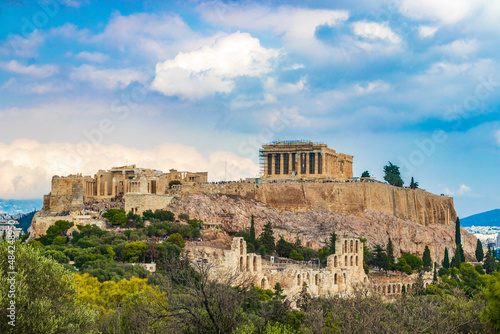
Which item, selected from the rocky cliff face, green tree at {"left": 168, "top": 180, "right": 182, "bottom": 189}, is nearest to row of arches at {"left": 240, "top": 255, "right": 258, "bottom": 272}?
the rocky cliff face

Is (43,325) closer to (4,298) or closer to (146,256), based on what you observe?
(4,298)

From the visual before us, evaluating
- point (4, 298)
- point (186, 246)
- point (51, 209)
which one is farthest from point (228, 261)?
point (51, 209)

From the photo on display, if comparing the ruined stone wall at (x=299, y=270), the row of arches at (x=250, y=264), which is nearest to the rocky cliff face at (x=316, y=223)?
the ruined stone wall at (x=299, y=270)

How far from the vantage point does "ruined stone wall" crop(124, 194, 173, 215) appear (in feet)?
238

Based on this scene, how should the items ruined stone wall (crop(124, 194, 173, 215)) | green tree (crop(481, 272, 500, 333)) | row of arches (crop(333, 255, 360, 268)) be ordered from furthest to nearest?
ruined stone wall (crop(124, 194, 173, 215))
row of arches (crop(333, 255, 360, 268))
green tree (crop(481, 272, 500, 333))

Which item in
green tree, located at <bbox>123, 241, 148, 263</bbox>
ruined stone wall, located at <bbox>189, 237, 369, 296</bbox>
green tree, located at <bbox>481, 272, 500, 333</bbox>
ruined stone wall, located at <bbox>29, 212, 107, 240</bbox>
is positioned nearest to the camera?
green tree, located at <bbox>481, 272, 500, 333</bbox>

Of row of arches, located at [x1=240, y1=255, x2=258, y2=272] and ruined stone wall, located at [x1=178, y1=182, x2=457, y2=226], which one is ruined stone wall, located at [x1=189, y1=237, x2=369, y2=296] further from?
ruined stone wall, located at [x1=178, y1=182, x2=457, y2=226]

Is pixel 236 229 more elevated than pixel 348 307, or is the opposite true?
pixel 236 229

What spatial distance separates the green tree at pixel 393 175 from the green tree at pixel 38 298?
85.5m

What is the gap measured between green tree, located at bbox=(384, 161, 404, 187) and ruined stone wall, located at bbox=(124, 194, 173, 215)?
156ft

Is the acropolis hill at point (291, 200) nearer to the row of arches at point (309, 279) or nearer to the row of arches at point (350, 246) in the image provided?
the row of arches at point (350, 246)

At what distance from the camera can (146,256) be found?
5769cm

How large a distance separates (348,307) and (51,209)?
46801 mm

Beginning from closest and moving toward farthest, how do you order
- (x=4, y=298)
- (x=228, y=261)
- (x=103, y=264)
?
(x=4, y=298) → (x=228, y=261) → (x=103, y=264)
